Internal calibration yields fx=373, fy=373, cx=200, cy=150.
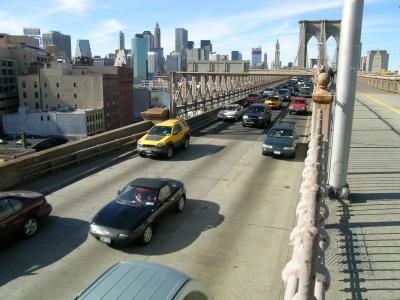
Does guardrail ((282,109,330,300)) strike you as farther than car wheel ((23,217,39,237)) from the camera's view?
No

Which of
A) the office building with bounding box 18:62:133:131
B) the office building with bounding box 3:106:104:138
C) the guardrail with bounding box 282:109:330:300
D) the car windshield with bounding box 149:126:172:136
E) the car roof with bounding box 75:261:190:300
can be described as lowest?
the office building with bounding box 3:106:104:138

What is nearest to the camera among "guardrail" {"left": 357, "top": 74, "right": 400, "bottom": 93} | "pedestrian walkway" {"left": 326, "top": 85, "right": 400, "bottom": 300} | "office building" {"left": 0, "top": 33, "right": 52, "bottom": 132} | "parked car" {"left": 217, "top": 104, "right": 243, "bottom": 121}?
"pedestrian walkway" {"left": 326, "top": 85, "right": 400, "bottom": 300}

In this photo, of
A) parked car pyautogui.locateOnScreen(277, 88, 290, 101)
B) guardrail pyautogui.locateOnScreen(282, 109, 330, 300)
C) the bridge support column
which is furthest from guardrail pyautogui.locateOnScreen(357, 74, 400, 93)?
guardrail pyautogui.locateOnScreen(282, 109, 330, 300)

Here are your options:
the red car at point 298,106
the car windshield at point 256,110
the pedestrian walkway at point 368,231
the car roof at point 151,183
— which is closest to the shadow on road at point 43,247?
the car roof at point 151,183

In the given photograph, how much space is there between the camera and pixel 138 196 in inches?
414

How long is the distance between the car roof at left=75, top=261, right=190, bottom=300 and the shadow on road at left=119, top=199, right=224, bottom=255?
305 centimetres

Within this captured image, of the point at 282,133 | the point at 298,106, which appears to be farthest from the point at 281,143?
the point at 298,106

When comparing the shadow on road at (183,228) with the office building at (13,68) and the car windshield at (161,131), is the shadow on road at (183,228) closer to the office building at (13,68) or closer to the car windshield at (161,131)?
the car windshield at (161,131)

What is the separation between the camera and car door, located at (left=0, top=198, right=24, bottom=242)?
29.8ft

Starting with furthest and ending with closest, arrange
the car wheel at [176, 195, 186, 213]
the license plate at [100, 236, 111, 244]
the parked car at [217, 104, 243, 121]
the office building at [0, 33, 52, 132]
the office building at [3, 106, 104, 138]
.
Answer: the office building at [0, 33, 52, 132], the office building at [3, 106, 104, 138], the parked car at [217, 104, 243, 121], the car wheel at [176, 195, 186, 213], the license plate at [100, 236, 111, 244]

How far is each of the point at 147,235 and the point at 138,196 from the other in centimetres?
136

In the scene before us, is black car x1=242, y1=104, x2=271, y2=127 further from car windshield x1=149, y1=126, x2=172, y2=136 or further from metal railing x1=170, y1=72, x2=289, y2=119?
car windshield x1=149, y1=126, x2=172, y2=136

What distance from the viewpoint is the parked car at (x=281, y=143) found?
59.2 ft

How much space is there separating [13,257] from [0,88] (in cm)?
12167
